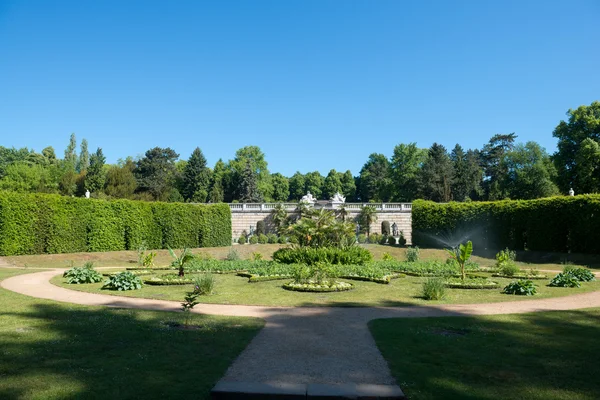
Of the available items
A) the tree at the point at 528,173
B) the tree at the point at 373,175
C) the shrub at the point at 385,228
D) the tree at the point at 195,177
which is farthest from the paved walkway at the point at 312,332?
the tree at the point at 373,175

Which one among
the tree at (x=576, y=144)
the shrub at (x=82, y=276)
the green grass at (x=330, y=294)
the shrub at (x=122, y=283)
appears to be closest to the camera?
the green grass at (x=330, y=294)

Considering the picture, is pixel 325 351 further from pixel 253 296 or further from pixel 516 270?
pixel 516 270

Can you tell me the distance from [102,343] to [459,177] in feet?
249

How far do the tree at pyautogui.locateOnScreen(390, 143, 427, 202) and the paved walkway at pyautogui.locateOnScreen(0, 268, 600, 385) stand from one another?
61.9 metres

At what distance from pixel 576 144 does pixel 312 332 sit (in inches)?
1772

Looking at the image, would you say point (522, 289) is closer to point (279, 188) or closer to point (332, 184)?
point (279, 188)

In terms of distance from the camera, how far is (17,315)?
10.4 metres

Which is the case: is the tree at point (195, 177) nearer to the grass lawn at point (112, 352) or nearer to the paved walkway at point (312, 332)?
the paved walkway at point (312, 332)

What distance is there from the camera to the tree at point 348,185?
114688 mm

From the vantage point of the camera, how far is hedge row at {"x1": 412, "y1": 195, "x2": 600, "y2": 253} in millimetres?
29719

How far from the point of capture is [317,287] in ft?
51.9

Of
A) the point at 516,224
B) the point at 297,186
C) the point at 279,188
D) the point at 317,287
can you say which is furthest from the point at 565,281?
the point at 297,186

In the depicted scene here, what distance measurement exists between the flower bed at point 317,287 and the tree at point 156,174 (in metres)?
60.3

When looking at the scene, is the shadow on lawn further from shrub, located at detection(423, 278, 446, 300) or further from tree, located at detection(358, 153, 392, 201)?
tree, located at detection(358, 153, 392, 201)
